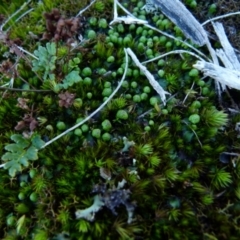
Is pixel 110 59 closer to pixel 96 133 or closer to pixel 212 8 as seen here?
pixel 96 133

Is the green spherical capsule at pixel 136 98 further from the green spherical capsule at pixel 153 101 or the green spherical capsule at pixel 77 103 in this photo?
the green spherical capsule at pixel 77 103

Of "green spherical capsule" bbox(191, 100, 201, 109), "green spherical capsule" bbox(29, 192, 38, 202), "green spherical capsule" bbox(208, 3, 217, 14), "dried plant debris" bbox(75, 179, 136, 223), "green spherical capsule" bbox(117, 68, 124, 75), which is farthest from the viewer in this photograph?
"green spherical capsule" bbox(208, 3, 217, 14)

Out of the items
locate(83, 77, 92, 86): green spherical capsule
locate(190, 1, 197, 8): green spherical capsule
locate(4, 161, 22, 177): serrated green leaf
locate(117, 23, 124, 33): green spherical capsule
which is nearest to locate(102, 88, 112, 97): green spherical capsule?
locate(83, 77, 92, 86): green spherical capsule

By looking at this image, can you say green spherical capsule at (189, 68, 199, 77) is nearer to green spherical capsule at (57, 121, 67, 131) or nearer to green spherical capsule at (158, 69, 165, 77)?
green spherical capsule at (158, 69, 165, 77)

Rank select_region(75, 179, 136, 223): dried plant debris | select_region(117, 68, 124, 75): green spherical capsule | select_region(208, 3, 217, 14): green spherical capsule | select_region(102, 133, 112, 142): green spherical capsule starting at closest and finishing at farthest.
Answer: select_region(75, 179, 136, 223): dried plant debris < select_region(102, 133, 112, 142): green spherical capsule < select_region(117, 68, 124, 75): green spherical capsule < select_region(208, 3, 217, 14): green spherical capsule

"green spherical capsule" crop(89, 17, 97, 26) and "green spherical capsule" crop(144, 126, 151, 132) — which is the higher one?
"green spherical capsule" crop(89, 17, 97, 26)

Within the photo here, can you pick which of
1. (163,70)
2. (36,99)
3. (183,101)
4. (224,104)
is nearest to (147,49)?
(163,70)

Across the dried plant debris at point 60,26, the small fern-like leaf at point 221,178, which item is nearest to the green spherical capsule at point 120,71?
the dried plant debris at point 60,26

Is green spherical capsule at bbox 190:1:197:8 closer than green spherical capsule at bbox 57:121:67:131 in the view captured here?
No
